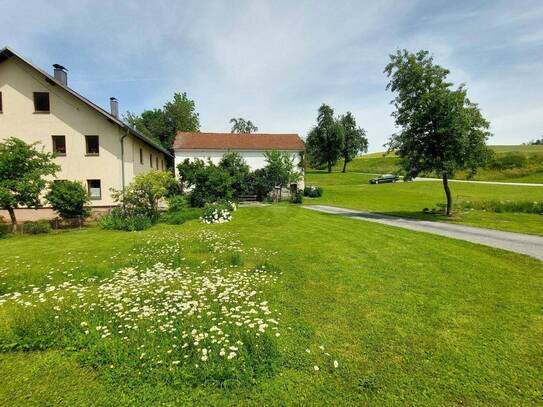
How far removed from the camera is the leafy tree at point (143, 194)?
1933 centimetres

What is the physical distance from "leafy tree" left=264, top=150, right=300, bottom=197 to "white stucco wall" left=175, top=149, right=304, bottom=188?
3.28m

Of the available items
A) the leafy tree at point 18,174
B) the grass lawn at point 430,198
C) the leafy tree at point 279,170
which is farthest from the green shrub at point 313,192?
the leafy tree at point 18,174

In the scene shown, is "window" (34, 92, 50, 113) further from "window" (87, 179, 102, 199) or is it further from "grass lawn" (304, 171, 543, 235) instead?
"grass lawn" (304, 171, 543, 235)

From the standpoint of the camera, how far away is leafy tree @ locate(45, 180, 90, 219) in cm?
1695

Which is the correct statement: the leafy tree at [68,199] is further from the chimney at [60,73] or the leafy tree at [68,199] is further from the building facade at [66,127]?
the chimney at [60,73]

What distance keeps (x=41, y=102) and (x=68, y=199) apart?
9.87 metres

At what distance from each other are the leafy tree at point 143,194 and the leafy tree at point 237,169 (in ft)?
38.3

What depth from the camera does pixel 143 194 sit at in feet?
64.5

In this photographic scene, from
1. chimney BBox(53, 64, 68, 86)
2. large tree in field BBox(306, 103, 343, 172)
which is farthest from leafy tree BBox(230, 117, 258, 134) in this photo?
chimney BBox(53, 64, 68, 86)

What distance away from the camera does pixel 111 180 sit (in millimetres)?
21984

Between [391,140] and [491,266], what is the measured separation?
15081 mm

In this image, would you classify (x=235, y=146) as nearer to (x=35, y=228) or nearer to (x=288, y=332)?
(x=35, y=228)

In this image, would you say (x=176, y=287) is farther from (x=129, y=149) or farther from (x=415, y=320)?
(x=129, y=149)

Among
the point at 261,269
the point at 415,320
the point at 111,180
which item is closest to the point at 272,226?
the point at 261,269
